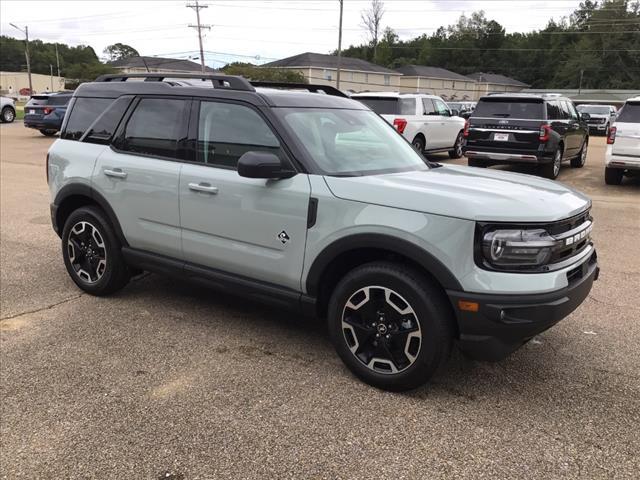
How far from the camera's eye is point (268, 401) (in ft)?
10.7

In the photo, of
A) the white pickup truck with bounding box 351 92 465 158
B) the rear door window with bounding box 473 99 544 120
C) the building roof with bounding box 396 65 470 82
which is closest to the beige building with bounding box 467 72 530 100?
the building roof with bounding box 396 65 470 82

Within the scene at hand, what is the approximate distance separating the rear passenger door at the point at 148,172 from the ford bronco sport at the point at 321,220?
1cm

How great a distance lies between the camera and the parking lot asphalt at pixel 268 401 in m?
2.72

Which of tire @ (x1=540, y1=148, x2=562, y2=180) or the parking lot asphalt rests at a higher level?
tire @ (x1=540, y1=148, x2=562, y2=180)

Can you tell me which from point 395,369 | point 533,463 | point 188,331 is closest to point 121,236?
point 188,331

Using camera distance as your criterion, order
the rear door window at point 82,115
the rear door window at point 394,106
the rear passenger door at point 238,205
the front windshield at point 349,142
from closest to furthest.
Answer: the rear passenger door at point 238,205, the front windshield at point 349,142, the rear door window at point 82,115, the rear door window at point 394,106

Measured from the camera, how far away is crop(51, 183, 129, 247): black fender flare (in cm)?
458

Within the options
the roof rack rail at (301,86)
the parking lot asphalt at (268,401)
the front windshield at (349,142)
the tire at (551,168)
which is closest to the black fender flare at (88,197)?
the parking lot asphalt at (268,401)

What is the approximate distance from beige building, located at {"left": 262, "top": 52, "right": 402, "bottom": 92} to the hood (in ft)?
229

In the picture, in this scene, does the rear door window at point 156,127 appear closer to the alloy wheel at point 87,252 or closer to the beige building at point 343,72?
the alloy wheel at point 87,252

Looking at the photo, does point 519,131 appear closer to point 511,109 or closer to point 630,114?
point 511,109

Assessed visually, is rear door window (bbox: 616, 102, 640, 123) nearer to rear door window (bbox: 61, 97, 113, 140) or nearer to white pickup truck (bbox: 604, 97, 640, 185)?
white pickup truck (bbox: 604, 97, 640, 185)

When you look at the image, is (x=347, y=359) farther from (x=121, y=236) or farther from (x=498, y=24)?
(x=498, y=24)

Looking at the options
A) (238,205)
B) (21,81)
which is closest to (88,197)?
(238,205)
